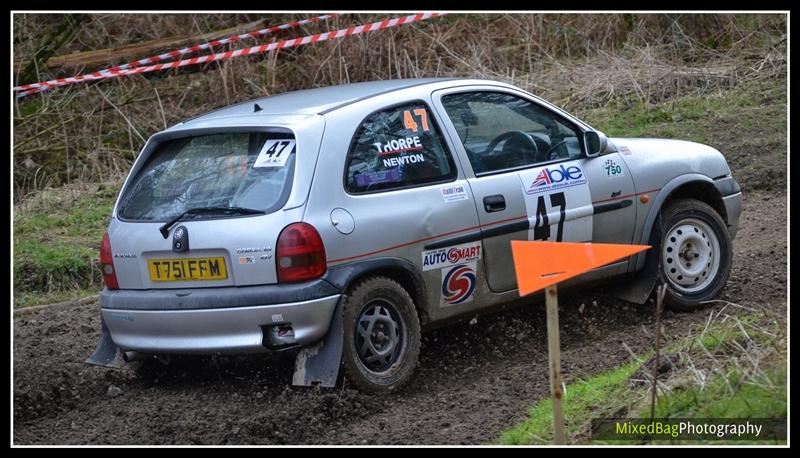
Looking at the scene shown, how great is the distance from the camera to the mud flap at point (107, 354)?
6547 mm

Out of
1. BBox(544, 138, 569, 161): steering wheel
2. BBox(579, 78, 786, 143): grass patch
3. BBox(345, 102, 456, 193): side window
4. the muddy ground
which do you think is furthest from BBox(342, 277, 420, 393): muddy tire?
BBox(579, 78, 786, 143): grass patch

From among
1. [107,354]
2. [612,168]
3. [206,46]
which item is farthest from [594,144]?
[206,46]

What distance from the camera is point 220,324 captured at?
5875mm

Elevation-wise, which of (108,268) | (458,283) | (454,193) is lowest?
(458,283)

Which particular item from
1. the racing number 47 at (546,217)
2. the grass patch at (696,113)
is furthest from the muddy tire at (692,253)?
the grass patch at (696,113)

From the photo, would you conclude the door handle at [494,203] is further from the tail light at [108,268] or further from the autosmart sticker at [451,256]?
the tail light at [108,268]

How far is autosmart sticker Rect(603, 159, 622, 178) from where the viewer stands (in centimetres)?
709

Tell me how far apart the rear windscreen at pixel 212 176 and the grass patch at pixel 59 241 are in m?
2.94

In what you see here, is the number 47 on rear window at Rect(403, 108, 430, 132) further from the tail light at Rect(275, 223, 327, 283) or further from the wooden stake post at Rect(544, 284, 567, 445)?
the wooden stake post at Rect(544, 284, 567, 445)

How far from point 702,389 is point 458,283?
1812 mm

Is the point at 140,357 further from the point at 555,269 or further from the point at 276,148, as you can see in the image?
the point at 555,269

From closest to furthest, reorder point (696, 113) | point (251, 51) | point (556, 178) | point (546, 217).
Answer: point (546, 217), point (556, 178), point (696, 113), point (251, 51)

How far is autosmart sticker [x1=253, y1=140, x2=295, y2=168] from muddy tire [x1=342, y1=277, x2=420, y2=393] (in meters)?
0.80
